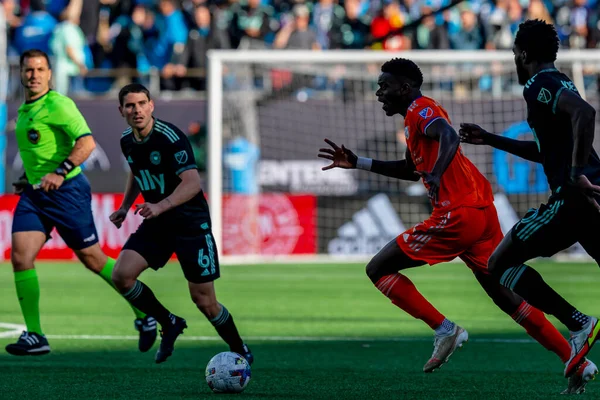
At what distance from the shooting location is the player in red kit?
302 inches

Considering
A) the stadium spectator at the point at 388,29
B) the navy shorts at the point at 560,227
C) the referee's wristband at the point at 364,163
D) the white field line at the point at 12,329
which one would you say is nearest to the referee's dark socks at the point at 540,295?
the navy shorts at the point at 560,227

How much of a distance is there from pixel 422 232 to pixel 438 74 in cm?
1303

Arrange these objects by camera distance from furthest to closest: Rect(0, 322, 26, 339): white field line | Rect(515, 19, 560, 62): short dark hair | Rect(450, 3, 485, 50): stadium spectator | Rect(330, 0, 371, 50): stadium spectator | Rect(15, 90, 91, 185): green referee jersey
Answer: Rect(330, 0, 371, 50): stadium spectator < Rect(450, 3, 485, 50): stadium spectator < Rect(0, 322, 26, 339): white field line < Rect(15, 90, 91, 185): green referee jersey < Rect(515, 19, 560, 62): short dark hair

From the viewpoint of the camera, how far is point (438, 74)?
20.5 m

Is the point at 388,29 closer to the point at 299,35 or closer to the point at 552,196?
the point at 299,35

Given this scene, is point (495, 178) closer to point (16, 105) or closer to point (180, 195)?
point (16, 105)

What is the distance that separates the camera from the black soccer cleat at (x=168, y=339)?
27.4 feet

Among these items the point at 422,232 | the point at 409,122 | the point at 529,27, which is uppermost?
the point at 529,27

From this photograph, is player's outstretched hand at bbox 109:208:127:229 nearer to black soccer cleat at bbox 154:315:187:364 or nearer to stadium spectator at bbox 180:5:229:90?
black soccer cleat at bbox 154:315:187:364

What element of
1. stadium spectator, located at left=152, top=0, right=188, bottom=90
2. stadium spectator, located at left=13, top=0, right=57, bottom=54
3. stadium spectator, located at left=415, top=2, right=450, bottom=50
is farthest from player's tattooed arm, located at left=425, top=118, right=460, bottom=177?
stadium spectator, located at left=13, top=0, right=57, bottom=54

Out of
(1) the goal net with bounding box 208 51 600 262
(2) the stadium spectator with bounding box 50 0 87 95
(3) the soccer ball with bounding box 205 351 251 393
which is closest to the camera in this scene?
(3) the soccer ball with bounding box 205 351 251 393

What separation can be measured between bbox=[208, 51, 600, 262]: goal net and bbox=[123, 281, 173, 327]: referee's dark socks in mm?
11486

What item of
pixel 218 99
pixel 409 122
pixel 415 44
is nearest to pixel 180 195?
pixel 409 122

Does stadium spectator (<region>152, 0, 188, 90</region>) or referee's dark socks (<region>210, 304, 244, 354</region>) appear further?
stadium spectator (<region>152, 0, 188, 90</region>)
